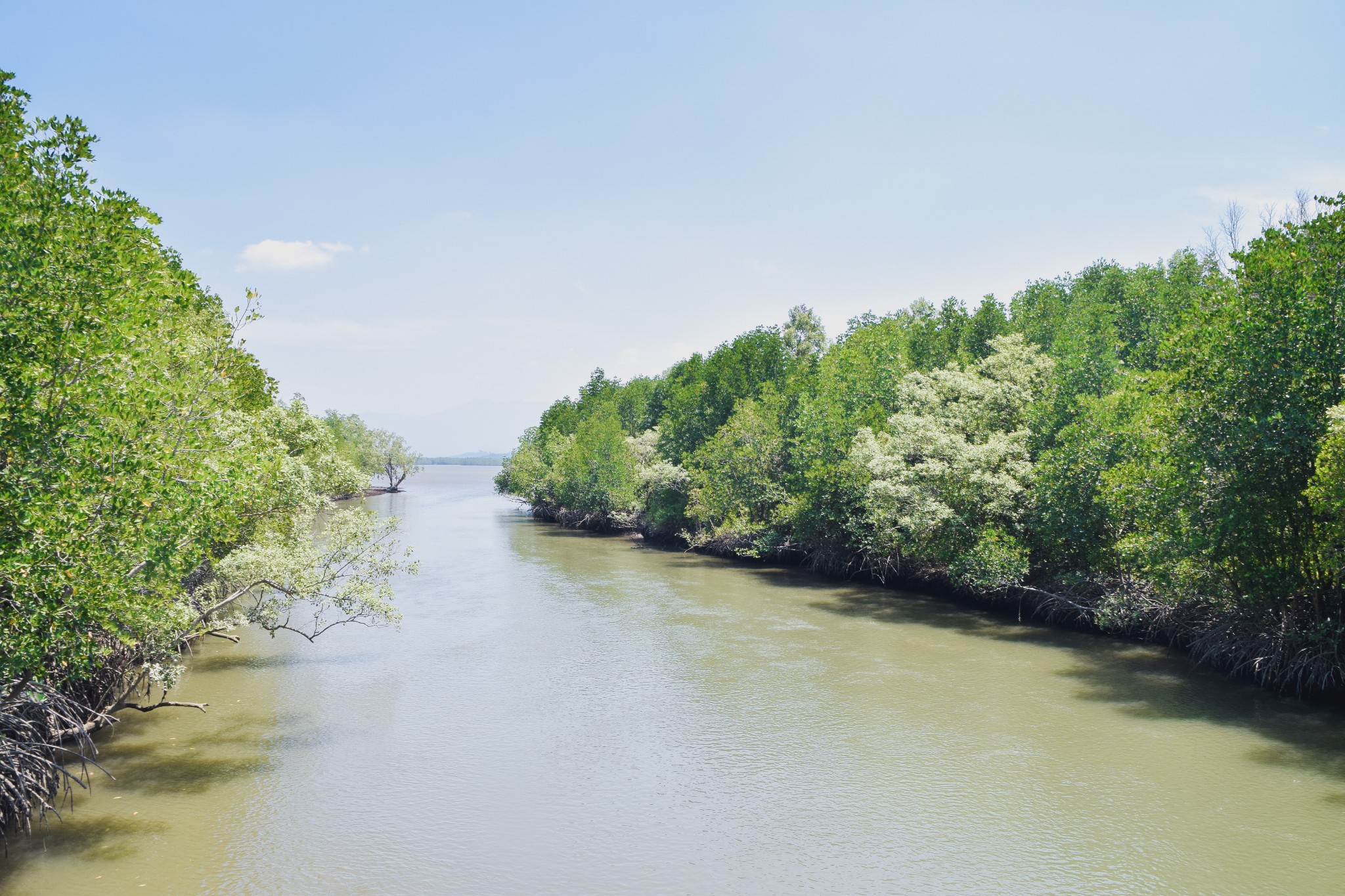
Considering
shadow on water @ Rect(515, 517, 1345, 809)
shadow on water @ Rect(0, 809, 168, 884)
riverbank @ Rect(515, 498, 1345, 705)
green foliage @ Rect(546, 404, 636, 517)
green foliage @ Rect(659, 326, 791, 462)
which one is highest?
green foliage @ Rect(659, 326, 791, 462)

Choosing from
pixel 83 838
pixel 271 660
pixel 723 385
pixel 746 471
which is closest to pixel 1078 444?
pixel 746 471

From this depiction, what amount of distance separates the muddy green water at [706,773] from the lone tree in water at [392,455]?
10285 cm

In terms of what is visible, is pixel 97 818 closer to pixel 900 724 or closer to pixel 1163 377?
pixel 900 724

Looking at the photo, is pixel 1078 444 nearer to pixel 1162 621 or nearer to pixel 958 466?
pixel 958 466

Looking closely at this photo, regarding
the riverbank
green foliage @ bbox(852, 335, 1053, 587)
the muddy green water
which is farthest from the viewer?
green foliage @ bbox(852, 335, 1053, 587)

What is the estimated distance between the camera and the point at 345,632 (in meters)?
26.9

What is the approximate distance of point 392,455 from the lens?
410 ft

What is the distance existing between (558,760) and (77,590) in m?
8.93

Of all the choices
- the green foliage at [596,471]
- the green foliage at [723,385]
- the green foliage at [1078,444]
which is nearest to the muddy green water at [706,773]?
the green foliage at [1078,444]

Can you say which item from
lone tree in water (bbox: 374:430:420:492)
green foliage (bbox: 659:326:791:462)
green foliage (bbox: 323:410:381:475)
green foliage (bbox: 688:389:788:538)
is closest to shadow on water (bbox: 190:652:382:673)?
green foliage (bbox: 688:389:788:538)

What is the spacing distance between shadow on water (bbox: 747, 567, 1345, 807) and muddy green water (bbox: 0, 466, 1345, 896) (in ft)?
0.33

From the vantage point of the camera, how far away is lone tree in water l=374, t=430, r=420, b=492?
12394 cm

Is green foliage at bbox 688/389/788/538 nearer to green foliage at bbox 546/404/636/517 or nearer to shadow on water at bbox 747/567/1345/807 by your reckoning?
green foliage at bbox 546/404/636/517

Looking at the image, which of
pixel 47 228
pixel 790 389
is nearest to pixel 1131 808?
pixel 47 228
